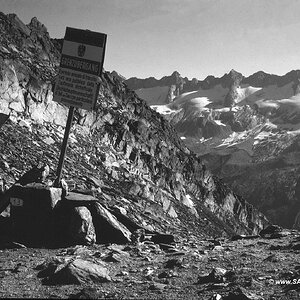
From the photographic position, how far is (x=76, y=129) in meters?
53.8

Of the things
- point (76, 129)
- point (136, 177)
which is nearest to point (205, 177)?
point (136, 177)

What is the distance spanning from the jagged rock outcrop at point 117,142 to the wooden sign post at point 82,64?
8372mm

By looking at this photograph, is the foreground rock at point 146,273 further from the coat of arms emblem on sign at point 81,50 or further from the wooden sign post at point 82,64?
the coat of arms emblem on sign at point 81,50

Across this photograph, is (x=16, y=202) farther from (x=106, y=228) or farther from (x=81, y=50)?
(x=81, y=50)

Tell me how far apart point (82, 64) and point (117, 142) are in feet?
161

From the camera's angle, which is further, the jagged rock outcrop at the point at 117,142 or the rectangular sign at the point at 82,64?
the jagged rock outcrop at the point at 117,142

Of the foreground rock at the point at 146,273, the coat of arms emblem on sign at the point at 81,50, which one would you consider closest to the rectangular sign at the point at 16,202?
the foreground rock at the point at 146,273

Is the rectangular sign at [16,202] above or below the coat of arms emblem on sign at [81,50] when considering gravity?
below

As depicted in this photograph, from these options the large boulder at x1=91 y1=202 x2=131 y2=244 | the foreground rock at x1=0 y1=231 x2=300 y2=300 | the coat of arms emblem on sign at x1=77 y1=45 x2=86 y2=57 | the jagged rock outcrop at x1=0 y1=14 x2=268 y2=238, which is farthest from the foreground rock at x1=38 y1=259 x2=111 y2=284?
the jagged rock outcrop at x1=0 y1=14 x2=268 y2=238

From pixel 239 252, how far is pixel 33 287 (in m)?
7.95

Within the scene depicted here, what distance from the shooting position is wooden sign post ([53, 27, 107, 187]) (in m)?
15.1

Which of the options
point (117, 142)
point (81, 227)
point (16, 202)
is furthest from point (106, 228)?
point (117, 142)

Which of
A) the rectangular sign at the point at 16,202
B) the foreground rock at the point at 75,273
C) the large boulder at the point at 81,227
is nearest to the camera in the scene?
the foreground rock at the point at 75,273

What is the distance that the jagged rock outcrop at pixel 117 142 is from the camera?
44.3 metres
